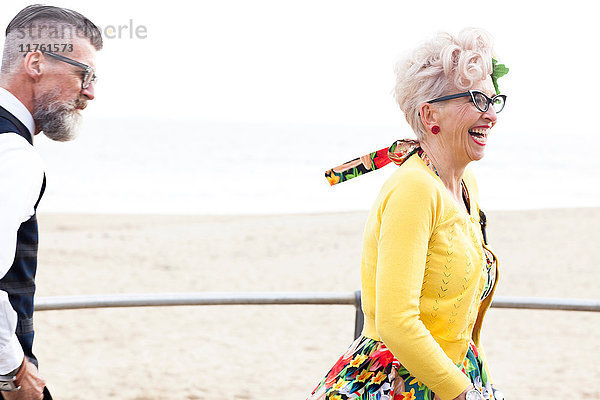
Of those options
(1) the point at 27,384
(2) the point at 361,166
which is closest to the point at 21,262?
(1) the point at 27,384

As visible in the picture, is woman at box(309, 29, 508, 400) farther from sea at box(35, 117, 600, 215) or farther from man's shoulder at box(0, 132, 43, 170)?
sea at box(35, 117, 600, 215)

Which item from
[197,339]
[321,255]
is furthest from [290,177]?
[197,339]

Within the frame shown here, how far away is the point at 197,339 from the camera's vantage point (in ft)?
22.7

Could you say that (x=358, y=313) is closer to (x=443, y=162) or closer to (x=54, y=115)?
(x=443, y=162)

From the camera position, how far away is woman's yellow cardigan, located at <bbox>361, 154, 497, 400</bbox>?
151 centimetres

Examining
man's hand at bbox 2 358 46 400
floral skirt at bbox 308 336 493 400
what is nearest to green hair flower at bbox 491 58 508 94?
floral skirt at bbox 308 336 493 400

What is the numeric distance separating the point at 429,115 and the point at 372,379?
2.09ft

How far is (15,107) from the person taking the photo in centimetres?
164

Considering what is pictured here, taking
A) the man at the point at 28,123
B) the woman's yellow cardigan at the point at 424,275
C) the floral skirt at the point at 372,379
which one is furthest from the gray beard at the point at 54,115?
the floral skirt at the point at 372,379

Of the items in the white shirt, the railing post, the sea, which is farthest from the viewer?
the sea

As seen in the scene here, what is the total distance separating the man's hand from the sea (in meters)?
19.5

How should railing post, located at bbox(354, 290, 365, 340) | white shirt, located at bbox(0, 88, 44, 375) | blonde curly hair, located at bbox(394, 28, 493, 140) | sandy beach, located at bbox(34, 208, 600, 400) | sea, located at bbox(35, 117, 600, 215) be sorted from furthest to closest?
sea, located at bbox(35, 117, 600, 215) < sandy beach, located at bbox(34, 208, 600, 400) < railing post, located at bbox(354, 290, 365, 340) < blonde curly hair, located at bbox(394, 28, 493, 140) < white shirt, located at bbox(0, 88, 44, 375)

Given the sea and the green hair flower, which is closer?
the green hair flower

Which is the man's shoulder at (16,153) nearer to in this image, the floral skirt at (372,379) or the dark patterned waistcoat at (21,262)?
the dark patterned waistcoat at (21,262)
